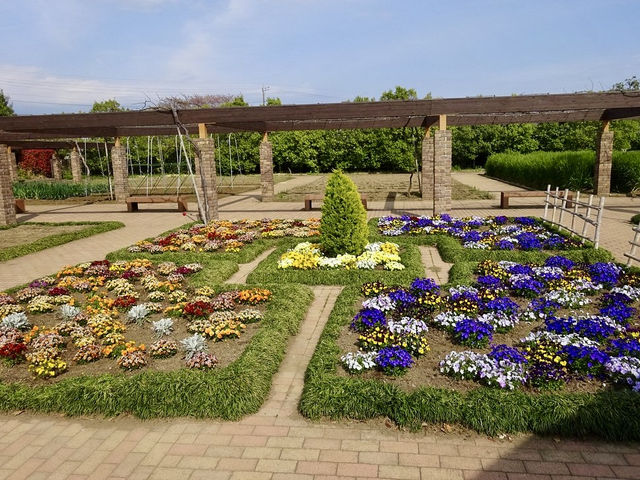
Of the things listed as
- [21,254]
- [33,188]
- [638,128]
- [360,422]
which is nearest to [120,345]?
[360,422]

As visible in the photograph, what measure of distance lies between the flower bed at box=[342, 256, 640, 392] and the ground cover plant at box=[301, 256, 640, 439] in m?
0.01

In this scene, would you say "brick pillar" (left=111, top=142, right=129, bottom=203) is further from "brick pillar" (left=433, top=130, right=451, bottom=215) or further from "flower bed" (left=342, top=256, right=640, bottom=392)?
"flower bed" (left=342, top=256, right=640, bottom=392)

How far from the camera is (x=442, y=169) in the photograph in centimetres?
1413

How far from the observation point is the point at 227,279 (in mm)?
9016

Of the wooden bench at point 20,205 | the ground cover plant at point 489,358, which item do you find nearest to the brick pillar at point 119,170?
the wooden bench at point 20,205

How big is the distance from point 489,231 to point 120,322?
28.6ft

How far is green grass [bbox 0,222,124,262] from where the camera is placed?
11688 mm

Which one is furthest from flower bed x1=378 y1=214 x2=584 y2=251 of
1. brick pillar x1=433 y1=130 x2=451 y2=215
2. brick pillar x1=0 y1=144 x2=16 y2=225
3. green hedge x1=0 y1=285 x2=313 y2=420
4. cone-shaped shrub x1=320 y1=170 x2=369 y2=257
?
brick pillar x1=0 y1=144 x2=16 y2=225

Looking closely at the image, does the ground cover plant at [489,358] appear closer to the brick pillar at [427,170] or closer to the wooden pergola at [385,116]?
the wooden pergola at [385,116]

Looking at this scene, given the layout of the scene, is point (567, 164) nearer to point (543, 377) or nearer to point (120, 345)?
point (543, 377)

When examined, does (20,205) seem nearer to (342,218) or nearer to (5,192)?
(5,192)

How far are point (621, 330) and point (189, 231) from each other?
419 inches

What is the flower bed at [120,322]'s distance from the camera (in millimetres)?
5395

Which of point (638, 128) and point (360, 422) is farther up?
point (638, 128)
